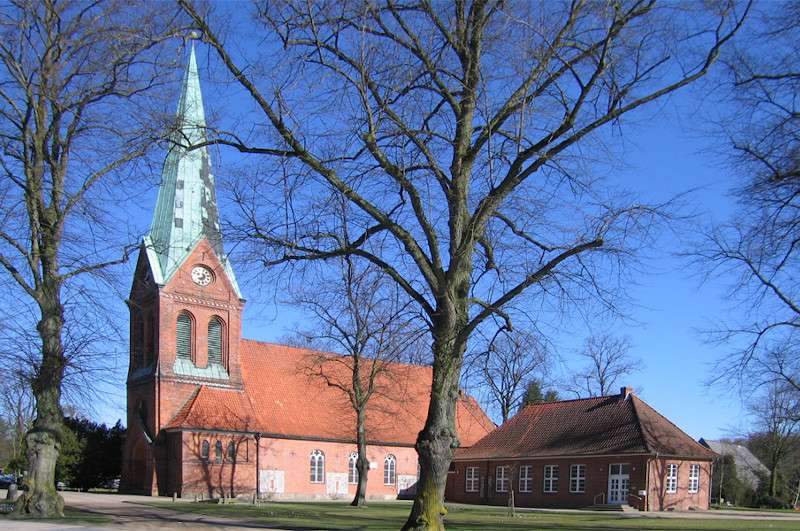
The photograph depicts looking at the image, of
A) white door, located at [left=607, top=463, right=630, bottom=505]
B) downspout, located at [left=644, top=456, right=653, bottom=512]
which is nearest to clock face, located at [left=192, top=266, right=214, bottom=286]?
white door, located at [left=607, top=463, right=630, bottom=505]

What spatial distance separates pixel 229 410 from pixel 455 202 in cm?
3428

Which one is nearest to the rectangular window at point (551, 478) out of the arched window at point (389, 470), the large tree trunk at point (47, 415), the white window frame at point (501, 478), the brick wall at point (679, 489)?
the white window frame at point (501, 478)

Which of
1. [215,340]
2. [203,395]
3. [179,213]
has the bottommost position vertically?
[203,395]

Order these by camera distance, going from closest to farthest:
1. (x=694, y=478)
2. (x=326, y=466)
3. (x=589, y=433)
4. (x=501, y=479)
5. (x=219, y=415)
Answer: (x=694, y=478)
(x=589, y=433)
(x=219, y=415)
(x=501, y=479)
(x=326, y=466)

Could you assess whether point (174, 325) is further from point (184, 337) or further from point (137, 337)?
point (137, 337)

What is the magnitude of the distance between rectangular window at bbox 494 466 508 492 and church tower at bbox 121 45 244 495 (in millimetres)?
16196

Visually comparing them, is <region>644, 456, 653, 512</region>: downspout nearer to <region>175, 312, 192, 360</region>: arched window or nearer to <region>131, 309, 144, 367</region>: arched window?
<region>175, 312, 192, 360</region>: arched window

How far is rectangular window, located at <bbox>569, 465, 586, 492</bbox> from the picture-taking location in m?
40.8

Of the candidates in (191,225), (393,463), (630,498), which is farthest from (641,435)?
(191,225)

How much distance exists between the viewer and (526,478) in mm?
44531

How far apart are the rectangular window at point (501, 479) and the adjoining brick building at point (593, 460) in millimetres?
59

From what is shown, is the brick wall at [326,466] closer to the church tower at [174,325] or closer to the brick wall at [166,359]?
the brick wall at [166,359]

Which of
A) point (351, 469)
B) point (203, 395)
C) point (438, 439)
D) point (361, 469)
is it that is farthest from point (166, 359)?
point (438, 439)

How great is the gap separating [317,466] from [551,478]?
47.1ft
